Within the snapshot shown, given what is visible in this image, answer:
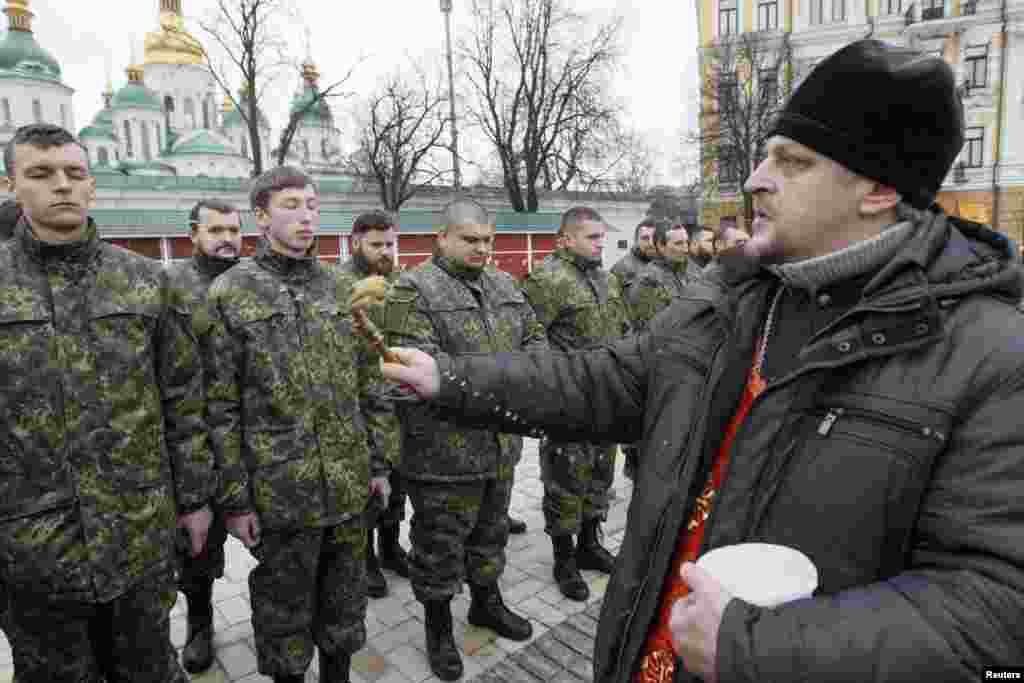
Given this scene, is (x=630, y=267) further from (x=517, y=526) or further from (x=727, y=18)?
(x=727, y=18)

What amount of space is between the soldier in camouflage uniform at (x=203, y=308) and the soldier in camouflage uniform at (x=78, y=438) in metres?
0.34

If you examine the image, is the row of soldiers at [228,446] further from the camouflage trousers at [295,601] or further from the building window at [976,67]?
the building window at [976,67]

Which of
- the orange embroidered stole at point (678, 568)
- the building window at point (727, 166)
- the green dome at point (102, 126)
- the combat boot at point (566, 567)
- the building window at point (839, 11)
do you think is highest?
the green dome at point (102, 126)

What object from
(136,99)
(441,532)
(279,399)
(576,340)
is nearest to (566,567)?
(441,532)

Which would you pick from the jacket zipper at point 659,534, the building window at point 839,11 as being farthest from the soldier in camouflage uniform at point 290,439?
the building window at point 839,11

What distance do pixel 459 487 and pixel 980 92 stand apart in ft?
110

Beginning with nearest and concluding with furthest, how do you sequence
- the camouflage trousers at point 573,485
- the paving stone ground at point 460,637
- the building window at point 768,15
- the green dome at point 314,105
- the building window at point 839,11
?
the paving stone ground at point 460,637 < the camouflage trousers at point 573,485 < the building window at point 839,11 < the building window at point 768,15 < the green dome at point 314,105

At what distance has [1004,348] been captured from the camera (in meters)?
1.12

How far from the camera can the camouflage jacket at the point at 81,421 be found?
88.5 inches

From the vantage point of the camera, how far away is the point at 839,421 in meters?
1.20

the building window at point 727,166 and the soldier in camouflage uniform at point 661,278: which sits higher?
the building window at point 727,166

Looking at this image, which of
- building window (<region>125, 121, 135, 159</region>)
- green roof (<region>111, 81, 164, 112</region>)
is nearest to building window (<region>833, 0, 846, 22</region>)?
green roof (<region>111, 81, 164, 112</region>)

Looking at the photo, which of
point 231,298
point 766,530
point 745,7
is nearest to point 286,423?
point 231,298

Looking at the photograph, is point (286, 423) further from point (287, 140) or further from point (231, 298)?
point (287, 140)
